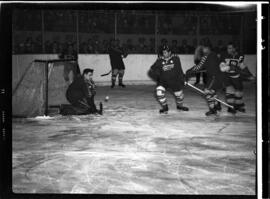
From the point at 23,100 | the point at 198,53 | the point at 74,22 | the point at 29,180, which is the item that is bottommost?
the point at 29,180

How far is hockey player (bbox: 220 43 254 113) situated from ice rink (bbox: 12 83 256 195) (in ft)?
0.75

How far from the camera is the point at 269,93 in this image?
3.00m

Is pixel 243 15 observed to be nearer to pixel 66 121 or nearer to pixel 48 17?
pixel 48 17

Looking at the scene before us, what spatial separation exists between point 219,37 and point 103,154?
6768 millimetres

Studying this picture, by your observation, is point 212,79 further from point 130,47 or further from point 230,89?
point 130,47

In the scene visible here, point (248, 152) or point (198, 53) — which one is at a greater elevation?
point (198, 53)

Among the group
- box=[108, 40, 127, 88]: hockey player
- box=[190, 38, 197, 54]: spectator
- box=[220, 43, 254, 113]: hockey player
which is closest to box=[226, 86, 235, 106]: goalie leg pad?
box=[220, 43, 254, 113]: hockey player

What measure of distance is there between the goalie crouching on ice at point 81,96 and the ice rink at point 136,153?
23 cm

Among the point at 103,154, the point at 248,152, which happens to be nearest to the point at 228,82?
the point at 248,152

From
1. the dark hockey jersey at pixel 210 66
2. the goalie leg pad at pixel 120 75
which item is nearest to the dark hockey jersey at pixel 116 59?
the goalie leg pad at pixel 120 75

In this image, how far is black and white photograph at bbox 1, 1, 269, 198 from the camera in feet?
10.4

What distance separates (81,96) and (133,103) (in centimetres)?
135

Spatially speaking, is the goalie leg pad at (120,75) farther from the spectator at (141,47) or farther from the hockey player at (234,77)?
the hockey player at (234,77)

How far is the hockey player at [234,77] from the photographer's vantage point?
6094 mm
